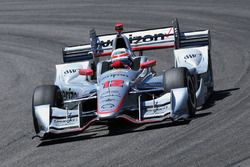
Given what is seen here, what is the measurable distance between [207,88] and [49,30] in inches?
490

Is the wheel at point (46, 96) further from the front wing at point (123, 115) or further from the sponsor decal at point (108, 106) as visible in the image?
the sponsor decal at point (108, 106)

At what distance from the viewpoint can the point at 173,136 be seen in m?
13.8

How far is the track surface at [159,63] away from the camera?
1285 centimetres

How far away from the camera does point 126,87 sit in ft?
49.6

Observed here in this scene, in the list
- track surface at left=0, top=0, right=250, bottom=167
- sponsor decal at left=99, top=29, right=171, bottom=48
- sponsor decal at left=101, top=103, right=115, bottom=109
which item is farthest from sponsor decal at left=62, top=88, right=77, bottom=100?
sponsor decal at left=99, top=29, right=171, bottom=48

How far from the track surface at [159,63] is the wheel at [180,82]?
11.0 inches

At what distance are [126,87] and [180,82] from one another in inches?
38.7

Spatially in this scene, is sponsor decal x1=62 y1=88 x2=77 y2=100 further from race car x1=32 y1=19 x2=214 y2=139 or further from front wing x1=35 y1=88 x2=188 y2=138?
front wing x1=35 y1=88 x2=188 y2=138

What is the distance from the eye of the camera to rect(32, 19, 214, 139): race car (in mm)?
14852

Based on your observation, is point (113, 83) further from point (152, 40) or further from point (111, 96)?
point (152, 40)

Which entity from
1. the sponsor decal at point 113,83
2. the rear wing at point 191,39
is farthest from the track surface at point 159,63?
the rear wing at point 191,39

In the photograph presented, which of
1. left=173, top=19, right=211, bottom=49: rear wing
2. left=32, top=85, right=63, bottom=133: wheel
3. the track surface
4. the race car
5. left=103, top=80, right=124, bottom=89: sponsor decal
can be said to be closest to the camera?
the track surface

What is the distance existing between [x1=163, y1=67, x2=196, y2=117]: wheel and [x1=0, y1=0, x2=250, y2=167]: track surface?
0.28m

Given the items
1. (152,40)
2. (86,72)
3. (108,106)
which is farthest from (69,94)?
(152,40)
